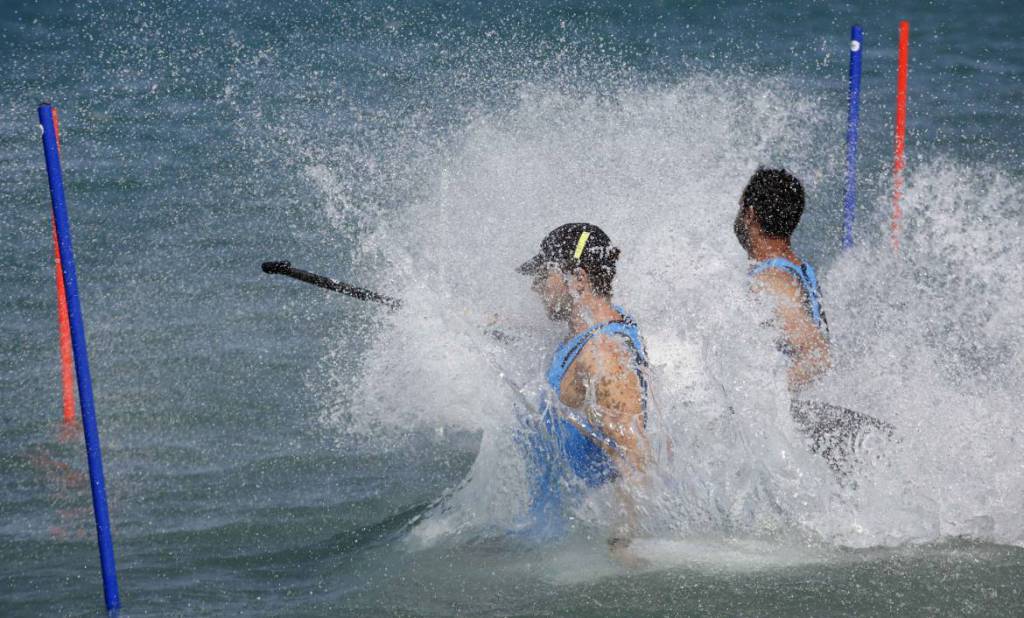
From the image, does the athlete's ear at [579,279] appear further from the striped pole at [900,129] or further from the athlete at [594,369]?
the striped pole at [900,129]

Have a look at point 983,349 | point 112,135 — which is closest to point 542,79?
point 112,135

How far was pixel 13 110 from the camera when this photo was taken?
13914mm

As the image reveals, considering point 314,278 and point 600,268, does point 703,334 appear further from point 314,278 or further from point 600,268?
point 314,278

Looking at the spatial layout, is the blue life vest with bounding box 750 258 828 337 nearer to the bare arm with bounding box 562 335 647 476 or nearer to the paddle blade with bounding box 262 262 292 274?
the bare arm with bounding box 562 335 647 476

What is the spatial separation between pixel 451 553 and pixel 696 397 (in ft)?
4.08

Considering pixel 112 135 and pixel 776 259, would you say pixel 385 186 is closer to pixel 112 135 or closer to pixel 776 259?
pixel 112 135

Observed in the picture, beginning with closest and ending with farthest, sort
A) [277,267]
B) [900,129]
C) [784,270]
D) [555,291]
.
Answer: [555,291] → [784,270] → [277,267] → [900,129]

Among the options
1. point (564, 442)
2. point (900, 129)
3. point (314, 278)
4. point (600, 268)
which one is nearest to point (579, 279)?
point (600, 268)

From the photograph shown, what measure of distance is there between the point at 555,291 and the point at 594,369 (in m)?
0.33

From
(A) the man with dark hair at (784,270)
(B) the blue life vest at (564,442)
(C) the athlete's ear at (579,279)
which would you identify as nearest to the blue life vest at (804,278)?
(A) the man with dark hair at (784,270)

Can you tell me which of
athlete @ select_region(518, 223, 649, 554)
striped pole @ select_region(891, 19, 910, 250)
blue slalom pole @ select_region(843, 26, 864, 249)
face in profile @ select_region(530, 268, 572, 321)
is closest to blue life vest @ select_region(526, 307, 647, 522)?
athlete @ select_region(518, 223, 649, 554)

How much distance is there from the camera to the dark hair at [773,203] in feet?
18.3

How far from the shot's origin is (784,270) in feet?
18.2

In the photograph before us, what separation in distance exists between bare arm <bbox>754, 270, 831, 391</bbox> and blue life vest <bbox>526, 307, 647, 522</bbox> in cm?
76
